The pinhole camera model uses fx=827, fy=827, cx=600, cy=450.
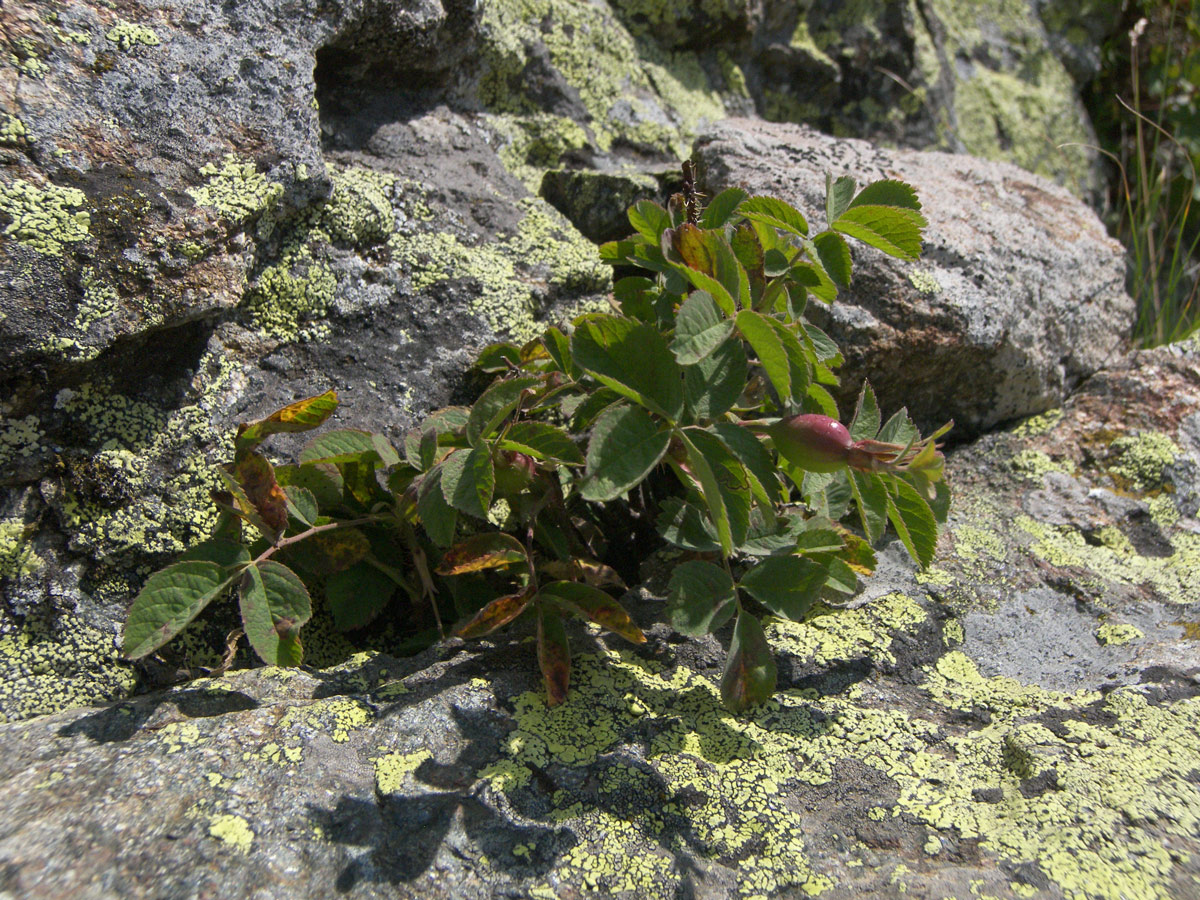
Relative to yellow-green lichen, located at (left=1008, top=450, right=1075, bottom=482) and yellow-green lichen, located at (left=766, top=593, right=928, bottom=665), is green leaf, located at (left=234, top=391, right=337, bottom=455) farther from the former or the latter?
yellow-green lichen, located at (left=1008, top=450, right=1075, bottom=482)

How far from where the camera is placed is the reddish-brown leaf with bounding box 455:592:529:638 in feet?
4.77

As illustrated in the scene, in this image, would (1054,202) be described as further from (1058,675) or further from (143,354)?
A: (143,354)

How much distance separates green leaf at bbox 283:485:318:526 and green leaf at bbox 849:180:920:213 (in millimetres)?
1107

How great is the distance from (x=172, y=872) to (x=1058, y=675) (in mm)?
1580

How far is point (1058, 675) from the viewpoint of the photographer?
165 cm

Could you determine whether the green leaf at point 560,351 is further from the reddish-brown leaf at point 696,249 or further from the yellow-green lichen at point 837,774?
the yellow-green lichen at point 837,774

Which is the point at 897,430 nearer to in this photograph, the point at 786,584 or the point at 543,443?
the point at 786,584

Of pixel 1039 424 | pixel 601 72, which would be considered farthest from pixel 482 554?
pixel 601 72

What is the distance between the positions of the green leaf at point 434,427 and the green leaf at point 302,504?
199 millimetres

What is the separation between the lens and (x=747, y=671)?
1453 millimetres

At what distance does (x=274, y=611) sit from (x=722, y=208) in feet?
3.78

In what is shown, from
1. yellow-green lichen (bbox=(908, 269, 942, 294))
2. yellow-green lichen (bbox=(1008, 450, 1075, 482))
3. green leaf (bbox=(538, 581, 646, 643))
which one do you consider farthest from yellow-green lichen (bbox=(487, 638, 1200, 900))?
yellow-green lichen (bbox=(908, 269, 942, 294))

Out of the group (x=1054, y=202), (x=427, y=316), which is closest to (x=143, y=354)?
(x=427, y=316)

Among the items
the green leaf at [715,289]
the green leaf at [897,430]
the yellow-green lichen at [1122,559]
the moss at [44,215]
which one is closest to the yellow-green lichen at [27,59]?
the moss at [44,215]
